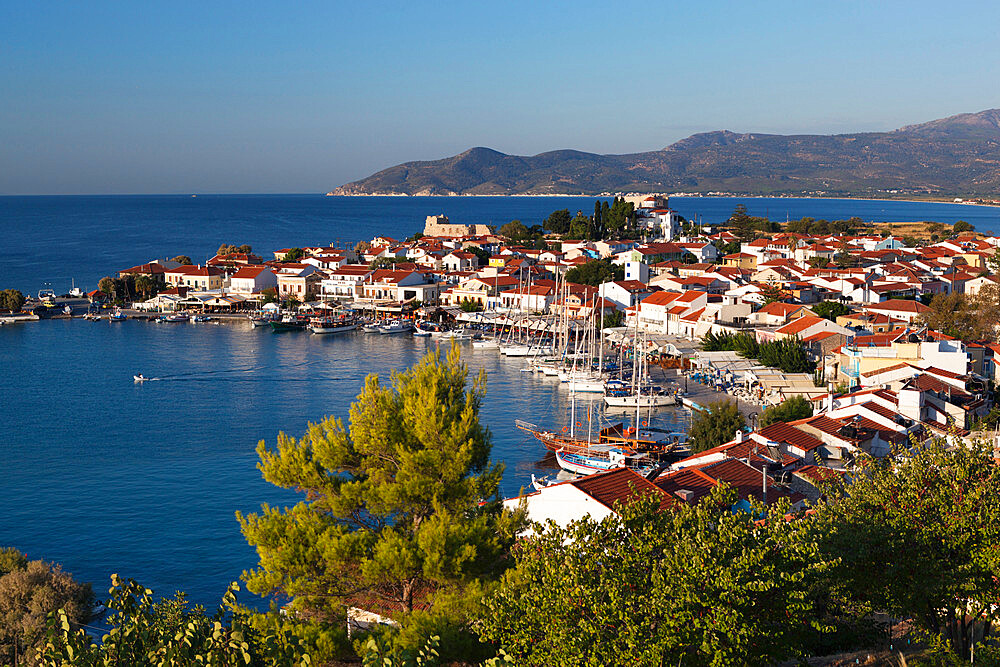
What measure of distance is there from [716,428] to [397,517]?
13316mm

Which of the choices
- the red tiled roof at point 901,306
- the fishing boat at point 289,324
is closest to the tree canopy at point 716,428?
the red tiled roof at point 901,306

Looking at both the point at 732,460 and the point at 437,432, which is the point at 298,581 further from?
the point at 732,460

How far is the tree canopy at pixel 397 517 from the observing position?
7949 mm

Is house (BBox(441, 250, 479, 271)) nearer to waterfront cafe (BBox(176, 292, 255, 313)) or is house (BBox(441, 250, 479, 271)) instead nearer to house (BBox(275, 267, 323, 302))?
house (BBox(275, 267, 323, 302))

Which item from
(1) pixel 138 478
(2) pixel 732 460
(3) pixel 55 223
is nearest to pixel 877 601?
(2) pixel 732 460

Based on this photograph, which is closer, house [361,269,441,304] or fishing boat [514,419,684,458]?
fishing boat [514,419,684,458]

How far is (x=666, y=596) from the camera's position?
598 centimetres

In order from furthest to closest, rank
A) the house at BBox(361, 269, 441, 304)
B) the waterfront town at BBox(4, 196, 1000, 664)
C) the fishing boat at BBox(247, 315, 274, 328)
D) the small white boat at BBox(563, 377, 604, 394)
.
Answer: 1. the house at BBox(361, 269, 441, 304)
2. the fishing boat at BBox(247, 315, 274, 328)
3. the small white boat at BBox(563, 377, 604, 394)
4. the waterfront town at BBox(4, 196, 1000, 664)

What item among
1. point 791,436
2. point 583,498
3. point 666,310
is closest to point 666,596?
point 583,498

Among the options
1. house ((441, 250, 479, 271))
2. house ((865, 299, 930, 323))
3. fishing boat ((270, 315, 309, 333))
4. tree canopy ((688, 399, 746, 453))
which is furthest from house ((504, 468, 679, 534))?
house ((441, 250, 479, 271))

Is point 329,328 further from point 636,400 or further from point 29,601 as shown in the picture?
point 29,601

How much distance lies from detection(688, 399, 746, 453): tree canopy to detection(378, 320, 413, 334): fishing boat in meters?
24.8

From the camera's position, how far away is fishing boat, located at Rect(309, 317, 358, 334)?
43719mm

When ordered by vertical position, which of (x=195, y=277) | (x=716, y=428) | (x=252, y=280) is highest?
(x=195, y=277)
